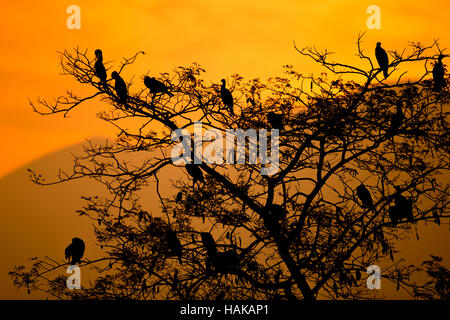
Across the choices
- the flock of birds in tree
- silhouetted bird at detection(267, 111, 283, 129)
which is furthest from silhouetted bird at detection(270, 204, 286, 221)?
silhouetted bird at detection(267, 111, 283, 129)

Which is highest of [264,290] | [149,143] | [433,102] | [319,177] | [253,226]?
[433,102]

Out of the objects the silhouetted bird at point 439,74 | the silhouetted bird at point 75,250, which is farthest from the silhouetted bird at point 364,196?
the silhouetted bird at point 75,250

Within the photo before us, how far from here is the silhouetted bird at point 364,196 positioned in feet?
19.0

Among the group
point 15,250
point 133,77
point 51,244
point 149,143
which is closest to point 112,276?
point 149,143

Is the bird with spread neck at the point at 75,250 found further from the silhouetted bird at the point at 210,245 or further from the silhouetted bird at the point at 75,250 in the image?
the silhouetted bird at the point at 210,245

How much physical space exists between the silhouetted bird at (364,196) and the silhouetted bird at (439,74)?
1.62m

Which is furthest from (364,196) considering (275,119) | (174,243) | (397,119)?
(174,243)

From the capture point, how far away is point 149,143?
625 centimetres

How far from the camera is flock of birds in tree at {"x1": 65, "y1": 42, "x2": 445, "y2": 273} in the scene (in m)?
5.38

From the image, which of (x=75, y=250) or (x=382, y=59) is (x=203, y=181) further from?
(x=382, y=59)

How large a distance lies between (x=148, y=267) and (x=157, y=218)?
2.25 ft

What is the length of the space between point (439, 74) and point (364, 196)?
1.81m

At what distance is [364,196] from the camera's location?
5793 millimetres
